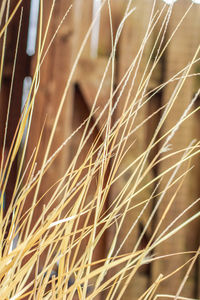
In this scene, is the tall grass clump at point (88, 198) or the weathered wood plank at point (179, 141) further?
the weathered wood plank at point (179, 141)

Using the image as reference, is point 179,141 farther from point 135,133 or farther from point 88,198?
point 88,198

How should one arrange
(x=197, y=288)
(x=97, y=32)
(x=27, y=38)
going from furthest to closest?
(x=27, y=38)
(x=97, y=32)
(x=197, y=288)

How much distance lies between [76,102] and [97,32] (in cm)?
29

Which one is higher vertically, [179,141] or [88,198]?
[179,141]

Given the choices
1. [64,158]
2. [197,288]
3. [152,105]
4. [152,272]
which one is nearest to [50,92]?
[64,158]

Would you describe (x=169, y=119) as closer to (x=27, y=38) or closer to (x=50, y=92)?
(x=50, y=92)

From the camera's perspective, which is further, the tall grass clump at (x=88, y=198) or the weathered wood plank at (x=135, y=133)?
the weathered wood plank at (x=135, y=133)

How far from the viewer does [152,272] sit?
1495mm

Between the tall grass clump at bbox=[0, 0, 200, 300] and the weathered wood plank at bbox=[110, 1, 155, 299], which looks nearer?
the tall grass clump at bbox=[0, 0, 200, 300]

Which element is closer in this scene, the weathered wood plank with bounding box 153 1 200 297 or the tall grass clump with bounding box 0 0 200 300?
the tall grass clump with bounding box 0 0 200 300

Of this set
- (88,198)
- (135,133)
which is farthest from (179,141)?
(88,198)

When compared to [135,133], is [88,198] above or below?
below

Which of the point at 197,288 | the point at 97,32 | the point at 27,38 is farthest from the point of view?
the point at 27,38

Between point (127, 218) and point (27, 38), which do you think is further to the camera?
point (27, 38)
